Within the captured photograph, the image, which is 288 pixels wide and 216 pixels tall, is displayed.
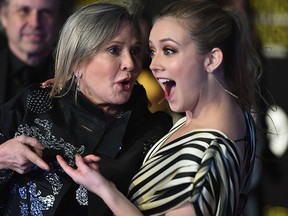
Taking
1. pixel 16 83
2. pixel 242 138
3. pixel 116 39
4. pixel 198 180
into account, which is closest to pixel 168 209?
pixel 198 180

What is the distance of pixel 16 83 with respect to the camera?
15.6 ft

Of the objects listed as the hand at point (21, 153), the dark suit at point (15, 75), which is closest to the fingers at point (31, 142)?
the hand at point (21, 153)

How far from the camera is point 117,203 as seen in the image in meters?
2.64

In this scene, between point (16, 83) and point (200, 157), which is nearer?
point (200, 157)

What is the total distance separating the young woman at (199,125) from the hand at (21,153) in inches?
6.6

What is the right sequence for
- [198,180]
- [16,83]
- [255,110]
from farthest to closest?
[16,83] < [255,110] < [198,180]

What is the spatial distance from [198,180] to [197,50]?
0.45 meters

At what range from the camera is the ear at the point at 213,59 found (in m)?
2.75

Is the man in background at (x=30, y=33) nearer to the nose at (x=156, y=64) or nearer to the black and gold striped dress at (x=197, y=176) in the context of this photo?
the nose at (x=156, y=64)

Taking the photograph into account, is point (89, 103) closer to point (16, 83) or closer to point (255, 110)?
point (255, 110)

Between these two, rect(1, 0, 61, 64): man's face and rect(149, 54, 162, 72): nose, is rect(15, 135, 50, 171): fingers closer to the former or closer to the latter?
rect(149, 54, 162, 72): nose

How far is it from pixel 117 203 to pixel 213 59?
0.59 meters

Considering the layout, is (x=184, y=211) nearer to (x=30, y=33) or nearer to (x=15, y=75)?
(x=15, y=75)

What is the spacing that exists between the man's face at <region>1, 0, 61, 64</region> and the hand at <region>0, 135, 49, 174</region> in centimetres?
191
